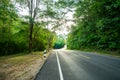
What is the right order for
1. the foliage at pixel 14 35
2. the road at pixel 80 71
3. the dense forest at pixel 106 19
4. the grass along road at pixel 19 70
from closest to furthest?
the road at pixel 80 71, the grass along road at pixel 19 70, the dense forest at pixel 106 19, the foliage at pixel 14 35

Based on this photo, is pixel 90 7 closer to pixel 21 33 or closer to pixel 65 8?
pixel 65 8

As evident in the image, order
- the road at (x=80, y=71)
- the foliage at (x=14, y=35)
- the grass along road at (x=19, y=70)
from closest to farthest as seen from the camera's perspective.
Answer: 1. the road at (x=80, y=71)
2. the grass along road at (x=19, y=70)
3. the foliage at (x=14, y=35)

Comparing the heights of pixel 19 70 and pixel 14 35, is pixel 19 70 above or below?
below

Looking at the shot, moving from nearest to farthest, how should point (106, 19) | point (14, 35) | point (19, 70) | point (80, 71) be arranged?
point (80, 71), point (19, 70), point (106, 19), point (14, 35)

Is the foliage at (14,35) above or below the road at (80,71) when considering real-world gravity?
above

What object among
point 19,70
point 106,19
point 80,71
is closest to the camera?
point 80,71

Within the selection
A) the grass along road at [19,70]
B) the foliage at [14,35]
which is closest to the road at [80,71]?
the grass along road at [19,70]

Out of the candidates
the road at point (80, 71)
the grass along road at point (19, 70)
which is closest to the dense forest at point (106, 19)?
the road at point (80, 71)

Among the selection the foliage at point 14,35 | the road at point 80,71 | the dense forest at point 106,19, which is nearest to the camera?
the road at point 80,71

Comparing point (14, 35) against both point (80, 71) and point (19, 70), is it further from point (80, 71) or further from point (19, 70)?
point (80, 71)

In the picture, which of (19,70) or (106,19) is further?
(106,19)

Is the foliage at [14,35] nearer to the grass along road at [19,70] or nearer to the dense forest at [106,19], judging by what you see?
the grass along road at [19,70]

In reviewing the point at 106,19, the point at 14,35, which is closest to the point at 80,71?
the point at 106,19

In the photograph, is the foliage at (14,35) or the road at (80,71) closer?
the road at (80,71)
